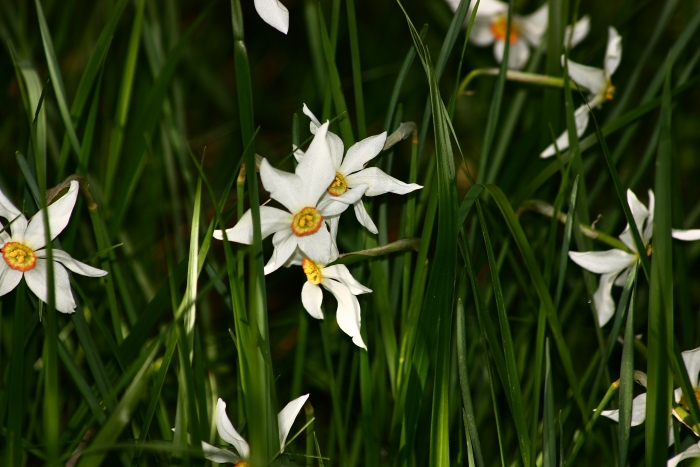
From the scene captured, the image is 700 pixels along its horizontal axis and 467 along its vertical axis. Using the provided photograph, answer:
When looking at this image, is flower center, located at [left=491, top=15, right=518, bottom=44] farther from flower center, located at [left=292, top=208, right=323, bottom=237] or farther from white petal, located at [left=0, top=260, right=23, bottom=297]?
white petal, located at [left=0, top=260, right=23, bottom=297]

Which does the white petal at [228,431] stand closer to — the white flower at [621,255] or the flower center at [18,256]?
the flower center at [18,256]

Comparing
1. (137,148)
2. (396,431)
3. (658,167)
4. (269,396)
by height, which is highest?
(137,148)

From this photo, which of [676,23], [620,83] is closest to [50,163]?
[620,83]

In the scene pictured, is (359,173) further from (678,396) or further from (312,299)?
(678,396)

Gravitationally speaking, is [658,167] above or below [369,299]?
above

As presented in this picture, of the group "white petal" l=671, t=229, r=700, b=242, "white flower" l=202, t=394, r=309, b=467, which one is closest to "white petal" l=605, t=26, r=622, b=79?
"white petal" l=671, t=229, r=700, b=242

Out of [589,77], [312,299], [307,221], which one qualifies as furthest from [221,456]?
[589,77]

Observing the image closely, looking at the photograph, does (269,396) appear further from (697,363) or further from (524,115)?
(524,115)

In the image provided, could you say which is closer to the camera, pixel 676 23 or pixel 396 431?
pixel 396 431
